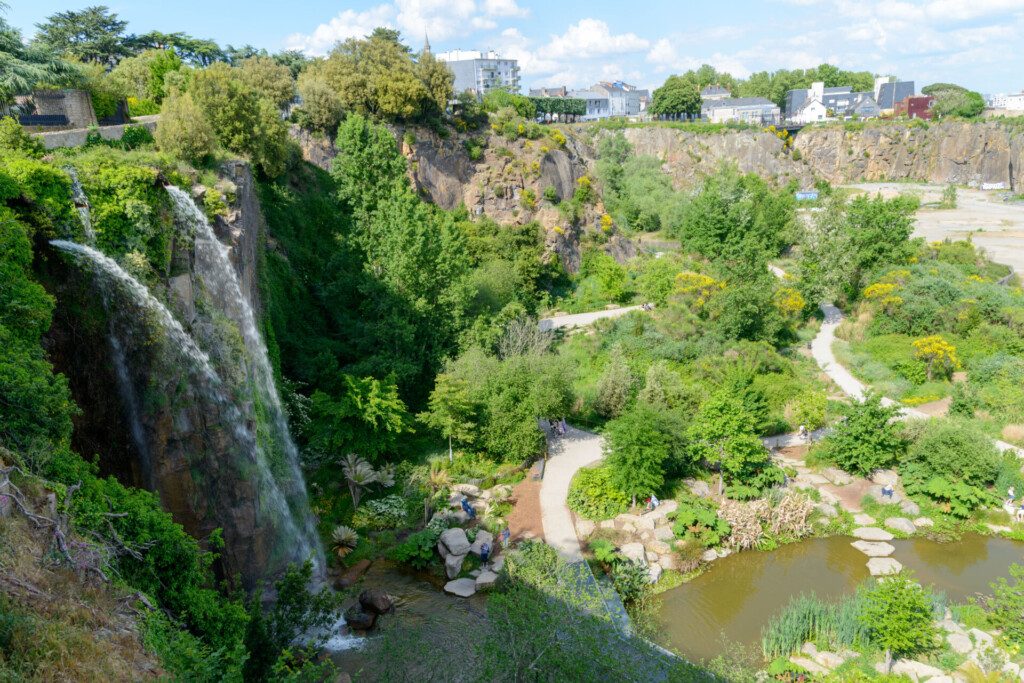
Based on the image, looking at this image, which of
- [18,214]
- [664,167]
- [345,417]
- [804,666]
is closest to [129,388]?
[18,214]

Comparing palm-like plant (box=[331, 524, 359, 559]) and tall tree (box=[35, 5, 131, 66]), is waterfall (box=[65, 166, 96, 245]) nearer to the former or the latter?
palm-like plant (box=[331, 524, 359, 559])

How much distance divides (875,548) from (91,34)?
4175 centimetres

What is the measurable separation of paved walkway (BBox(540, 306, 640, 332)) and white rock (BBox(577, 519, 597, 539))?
472 inches

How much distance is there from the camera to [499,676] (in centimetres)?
876

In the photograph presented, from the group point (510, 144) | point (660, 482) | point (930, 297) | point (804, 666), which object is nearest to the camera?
point (804, 666)

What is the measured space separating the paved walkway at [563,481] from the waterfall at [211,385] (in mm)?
5374

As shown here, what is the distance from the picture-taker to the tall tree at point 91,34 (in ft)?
100

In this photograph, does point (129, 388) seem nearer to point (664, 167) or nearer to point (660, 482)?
point (660, 482)

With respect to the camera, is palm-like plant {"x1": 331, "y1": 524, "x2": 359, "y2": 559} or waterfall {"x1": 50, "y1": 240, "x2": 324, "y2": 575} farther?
palm-like plant {"x1": 331, "y1": 524, "x2": 359, "y2": 559}

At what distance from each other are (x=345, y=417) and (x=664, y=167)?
170 ft

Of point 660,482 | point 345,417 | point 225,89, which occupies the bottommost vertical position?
point 660,482

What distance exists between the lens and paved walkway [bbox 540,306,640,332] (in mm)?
26514

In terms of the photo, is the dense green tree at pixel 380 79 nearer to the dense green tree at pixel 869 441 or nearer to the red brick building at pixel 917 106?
the dense green tree at pixel 869 441

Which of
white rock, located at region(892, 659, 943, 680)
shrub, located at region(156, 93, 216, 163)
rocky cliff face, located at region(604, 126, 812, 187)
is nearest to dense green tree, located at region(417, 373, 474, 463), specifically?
shrub, located at region(156, 93, 216, 163)
